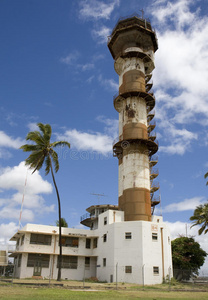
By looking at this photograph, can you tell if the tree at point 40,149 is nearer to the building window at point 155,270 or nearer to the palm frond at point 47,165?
the palm frond at point 47,165

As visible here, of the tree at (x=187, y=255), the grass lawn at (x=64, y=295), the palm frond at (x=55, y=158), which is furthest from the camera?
the tree at (x=187, y=255)

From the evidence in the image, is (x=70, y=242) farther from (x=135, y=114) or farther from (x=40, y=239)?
(x=135, y=114)

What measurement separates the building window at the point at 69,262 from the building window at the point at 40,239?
3.40 metres

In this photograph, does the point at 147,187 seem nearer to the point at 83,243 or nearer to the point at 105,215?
the point at 105,215

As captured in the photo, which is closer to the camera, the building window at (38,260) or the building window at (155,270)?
the building window at (155,270)

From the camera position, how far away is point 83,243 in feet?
132

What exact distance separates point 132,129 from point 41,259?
2140cm

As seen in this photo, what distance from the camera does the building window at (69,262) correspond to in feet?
126

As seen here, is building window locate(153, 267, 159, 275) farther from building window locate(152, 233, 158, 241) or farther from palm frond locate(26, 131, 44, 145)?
palm frond locate(26, 131, 44, 145)

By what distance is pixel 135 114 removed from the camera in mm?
41969

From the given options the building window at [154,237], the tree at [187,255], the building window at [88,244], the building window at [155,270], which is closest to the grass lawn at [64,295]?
the building window at [155,270]

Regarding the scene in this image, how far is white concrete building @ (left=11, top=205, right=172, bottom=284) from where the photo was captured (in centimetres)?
3225

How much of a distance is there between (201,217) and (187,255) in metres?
7.28

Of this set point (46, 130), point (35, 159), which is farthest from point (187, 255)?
point (46, 130)
